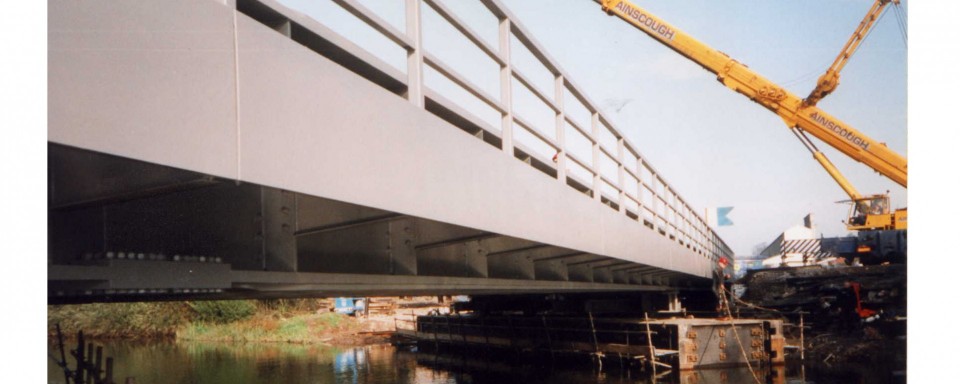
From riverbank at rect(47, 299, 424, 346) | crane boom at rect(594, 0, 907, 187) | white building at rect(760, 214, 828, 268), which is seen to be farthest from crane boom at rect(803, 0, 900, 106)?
riverbank at rect(47, 299, 424, 346)

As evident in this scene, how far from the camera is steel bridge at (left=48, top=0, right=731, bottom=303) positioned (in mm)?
2910

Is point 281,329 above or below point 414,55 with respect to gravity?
below

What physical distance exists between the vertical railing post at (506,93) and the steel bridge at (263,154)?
2 cm

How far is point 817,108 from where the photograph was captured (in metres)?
15.5

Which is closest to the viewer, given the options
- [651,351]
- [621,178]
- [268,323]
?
[621,178]

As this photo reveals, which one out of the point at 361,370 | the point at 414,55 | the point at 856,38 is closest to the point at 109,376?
the point at 414,55

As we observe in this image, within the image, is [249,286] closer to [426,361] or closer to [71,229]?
[71,229]

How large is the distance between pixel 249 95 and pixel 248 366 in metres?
26.8

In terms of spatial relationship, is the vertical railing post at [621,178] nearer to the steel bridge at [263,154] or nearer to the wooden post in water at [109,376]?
the steel bridge at [263,154]

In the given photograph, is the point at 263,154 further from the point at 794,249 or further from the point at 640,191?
the point at 794,249

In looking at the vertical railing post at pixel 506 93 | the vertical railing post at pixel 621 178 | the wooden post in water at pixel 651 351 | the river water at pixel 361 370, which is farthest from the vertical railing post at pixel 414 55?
the wooden post in water at pixel 651 351

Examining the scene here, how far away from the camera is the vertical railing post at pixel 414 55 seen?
5.19 m

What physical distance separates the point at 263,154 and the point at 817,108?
14.4m

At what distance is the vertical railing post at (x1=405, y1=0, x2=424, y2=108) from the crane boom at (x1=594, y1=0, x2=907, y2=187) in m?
9.28
